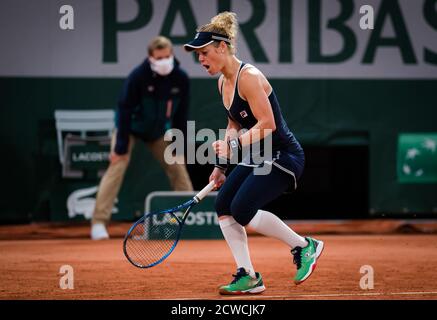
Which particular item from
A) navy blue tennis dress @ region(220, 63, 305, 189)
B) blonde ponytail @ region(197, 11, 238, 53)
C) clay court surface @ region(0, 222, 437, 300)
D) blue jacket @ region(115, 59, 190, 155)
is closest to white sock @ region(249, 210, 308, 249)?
navy blue tennis dress @ region(220, 63, 305, 189)

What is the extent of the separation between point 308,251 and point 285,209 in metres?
3.60

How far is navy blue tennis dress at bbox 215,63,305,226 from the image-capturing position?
446cm

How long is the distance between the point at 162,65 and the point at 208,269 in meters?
2.40

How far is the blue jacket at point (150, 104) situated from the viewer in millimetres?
7598

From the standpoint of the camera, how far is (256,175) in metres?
4.54

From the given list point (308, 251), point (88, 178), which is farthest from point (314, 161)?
point (308, 251)

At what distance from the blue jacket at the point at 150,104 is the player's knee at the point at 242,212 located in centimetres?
332

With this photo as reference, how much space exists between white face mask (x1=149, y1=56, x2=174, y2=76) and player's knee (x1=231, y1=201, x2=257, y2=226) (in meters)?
3.34

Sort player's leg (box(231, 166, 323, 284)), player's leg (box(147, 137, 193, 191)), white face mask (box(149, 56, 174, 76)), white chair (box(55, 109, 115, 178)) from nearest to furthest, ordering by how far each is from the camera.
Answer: player's leg (box(231, 166, 323, 284)) → white face mask (box(149, 56, 174, 76)) → player's leg (box(147, 137, 193, 191)) → white chair (box(55, 109, 115, 178))

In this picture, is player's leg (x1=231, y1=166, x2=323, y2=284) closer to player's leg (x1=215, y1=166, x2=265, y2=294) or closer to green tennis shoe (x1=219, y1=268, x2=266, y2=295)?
player's leg (x1=215, y1=166, x2=265, y2=294)

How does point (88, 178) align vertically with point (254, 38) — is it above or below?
below

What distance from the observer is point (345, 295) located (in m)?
4.63

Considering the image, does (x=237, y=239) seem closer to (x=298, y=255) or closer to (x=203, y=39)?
(x=298, y=255)

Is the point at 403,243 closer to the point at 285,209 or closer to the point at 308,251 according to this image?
the point at 285,209
